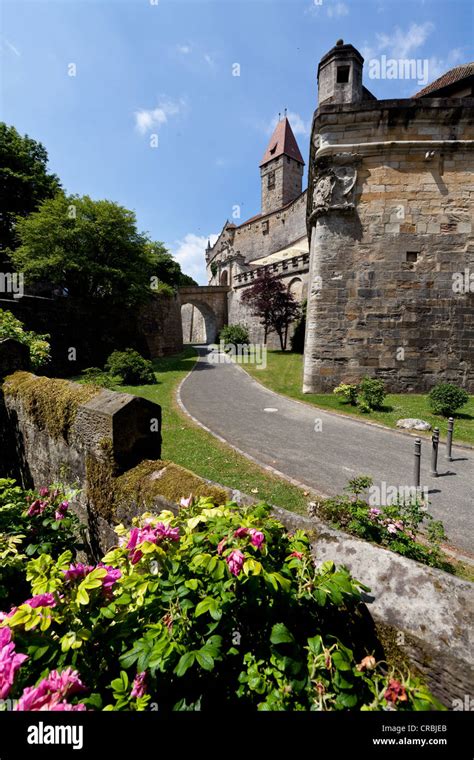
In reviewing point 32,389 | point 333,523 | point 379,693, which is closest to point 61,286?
point 32,389

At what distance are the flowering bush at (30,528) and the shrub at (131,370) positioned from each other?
40.7 feet

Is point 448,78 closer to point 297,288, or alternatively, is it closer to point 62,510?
point 297,288

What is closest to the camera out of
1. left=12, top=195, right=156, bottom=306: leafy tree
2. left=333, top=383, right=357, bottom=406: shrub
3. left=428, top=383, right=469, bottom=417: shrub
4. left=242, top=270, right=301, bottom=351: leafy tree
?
left=428, top=383, right=469, bottom=417: shrub

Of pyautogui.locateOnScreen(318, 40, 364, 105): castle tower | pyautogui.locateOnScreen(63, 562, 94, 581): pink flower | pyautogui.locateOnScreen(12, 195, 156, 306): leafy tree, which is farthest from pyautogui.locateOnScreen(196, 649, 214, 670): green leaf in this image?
pyautogui.locateOnScreen(12, 195, 156, 306): leafy tree

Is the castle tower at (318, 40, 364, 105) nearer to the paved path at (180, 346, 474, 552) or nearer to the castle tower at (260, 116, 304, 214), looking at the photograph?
the paved path at (180, 346, 474, 552)

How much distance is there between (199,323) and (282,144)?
32.6 m

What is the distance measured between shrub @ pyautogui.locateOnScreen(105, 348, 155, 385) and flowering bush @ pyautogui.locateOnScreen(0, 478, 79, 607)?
12.4 meters

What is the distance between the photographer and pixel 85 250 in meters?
18.1

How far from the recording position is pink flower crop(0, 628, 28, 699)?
1137mm

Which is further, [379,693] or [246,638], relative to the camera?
[246,638]

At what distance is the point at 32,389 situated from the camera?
181 inches

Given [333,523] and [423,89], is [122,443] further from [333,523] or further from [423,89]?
[423,89]

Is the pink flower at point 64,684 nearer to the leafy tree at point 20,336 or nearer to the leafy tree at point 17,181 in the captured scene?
the leafy tree at point 20,336

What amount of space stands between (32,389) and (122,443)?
8.40 ft
